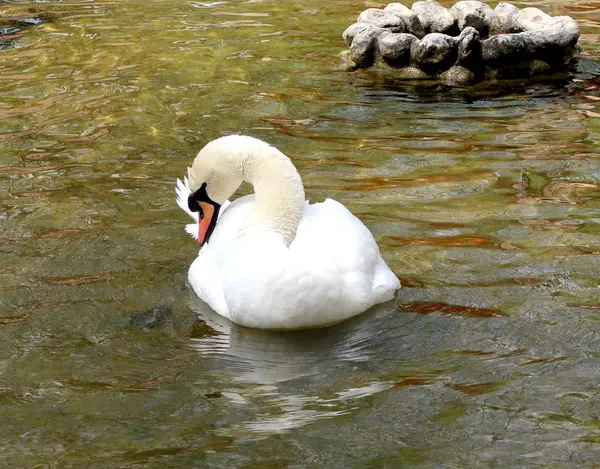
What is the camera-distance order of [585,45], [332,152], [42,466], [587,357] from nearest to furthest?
1. [42,466]
2. [587,357]
3. [332,152]
4. [585,45]

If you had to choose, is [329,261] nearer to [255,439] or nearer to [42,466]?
[255,439]

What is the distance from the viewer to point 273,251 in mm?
4984

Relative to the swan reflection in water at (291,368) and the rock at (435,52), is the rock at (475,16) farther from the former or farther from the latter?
the swan reflection in water at (291,368)

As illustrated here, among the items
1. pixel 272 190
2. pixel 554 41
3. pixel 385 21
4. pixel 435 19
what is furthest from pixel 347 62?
pixel 272 190

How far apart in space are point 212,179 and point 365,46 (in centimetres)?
522

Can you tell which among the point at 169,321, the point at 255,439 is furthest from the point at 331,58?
the point at 255,439

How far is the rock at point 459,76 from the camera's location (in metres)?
9.90

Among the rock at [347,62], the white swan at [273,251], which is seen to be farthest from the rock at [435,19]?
the white swan at [273,251]

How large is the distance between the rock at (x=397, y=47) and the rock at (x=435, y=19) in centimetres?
49

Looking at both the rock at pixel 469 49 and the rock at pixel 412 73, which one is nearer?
the rock at pixel 469 49

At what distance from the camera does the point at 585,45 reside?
10.9 m

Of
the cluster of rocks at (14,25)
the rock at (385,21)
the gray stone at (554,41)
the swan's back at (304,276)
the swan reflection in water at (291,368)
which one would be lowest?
the swan reflection in water at (291,368)

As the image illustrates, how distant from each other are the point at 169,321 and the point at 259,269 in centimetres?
62

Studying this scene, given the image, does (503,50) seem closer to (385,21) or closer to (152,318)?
(385,21)
